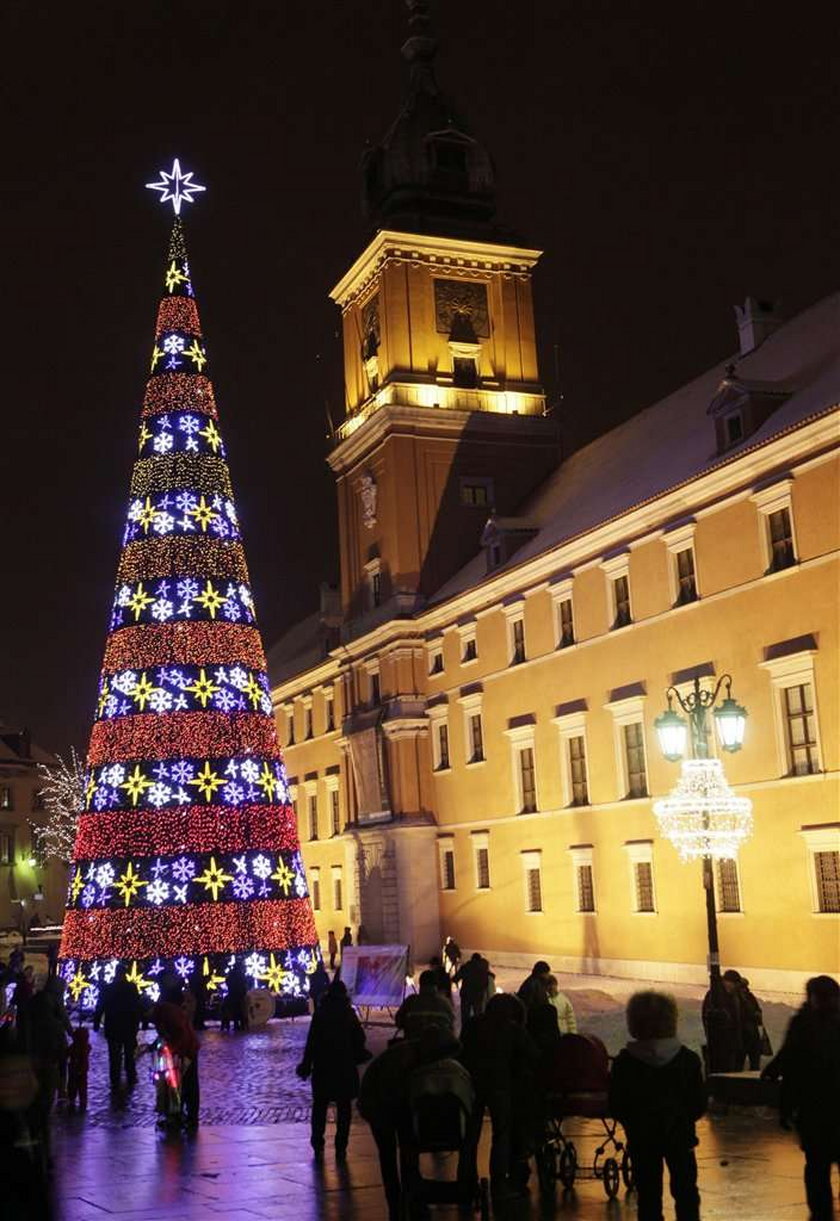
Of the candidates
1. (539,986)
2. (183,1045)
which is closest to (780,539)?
(539,986)

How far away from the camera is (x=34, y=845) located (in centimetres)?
8619

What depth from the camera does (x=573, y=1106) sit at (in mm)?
9844

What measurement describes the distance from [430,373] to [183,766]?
25.9m

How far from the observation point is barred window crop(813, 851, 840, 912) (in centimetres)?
2538

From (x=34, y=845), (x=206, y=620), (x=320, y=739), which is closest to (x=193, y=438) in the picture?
(x=206, y=620)

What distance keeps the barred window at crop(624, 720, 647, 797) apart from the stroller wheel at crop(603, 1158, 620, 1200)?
22.1m

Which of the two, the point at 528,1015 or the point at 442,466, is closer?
the point at 528,1015

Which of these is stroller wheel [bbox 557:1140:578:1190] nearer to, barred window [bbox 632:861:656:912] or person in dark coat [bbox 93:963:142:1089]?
person in dark coat [bbox 93:963:142:1089]

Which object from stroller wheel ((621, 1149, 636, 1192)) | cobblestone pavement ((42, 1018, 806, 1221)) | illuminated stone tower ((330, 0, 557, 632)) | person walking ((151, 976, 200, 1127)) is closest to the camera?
cobblestone pavement ((42, 1018, 806, 1221))

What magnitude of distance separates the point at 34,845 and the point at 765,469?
226 feet

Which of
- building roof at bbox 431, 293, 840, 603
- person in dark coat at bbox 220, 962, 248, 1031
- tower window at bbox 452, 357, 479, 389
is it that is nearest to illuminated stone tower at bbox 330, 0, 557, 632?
tower window at bbox 452, 357, 479, 389

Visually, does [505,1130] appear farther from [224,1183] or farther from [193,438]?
[193,438]

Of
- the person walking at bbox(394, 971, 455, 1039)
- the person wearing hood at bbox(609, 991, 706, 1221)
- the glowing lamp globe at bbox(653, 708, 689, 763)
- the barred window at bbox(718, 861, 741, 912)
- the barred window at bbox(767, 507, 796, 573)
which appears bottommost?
the person wearing hood at bbox(609, 991, 706, 1221)

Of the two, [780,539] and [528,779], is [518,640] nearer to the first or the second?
[528,779]
